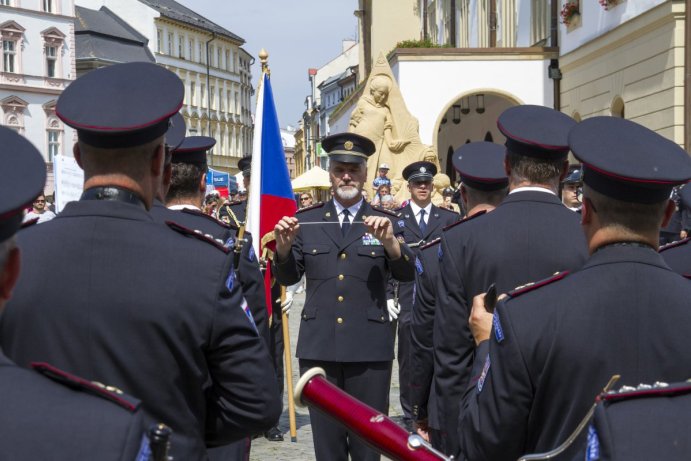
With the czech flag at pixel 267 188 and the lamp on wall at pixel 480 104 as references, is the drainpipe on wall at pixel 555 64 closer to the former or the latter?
the lamp on wall at pixel 480 104

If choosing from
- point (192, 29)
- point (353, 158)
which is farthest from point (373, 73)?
point (192, 29)

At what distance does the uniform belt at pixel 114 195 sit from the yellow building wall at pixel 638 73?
16345 millimetres

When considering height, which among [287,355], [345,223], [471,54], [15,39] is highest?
[15,39]

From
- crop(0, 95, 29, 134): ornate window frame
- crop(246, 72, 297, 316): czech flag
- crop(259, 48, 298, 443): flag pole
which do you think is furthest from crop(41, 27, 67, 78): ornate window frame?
crop(246, 72, 297, 316): czech flag

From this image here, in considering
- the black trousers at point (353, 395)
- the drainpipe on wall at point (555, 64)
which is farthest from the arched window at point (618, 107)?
the black trousers at point (353, 395)

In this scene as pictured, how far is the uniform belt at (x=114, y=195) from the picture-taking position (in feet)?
10.2

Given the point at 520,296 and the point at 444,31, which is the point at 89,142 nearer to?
the point at 520,296

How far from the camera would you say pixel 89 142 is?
313 cm

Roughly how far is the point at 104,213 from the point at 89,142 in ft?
0.66

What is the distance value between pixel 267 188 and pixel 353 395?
2.50m

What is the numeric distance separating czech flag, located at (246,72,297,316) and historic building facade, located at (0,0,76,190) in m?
55.8

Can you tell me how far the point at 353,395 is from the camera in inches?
261

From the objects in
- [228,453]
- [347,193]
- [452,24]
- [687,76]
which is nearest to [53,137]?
[452,24]

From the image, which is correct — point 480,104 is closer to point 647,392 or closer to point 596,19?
point 596,19
